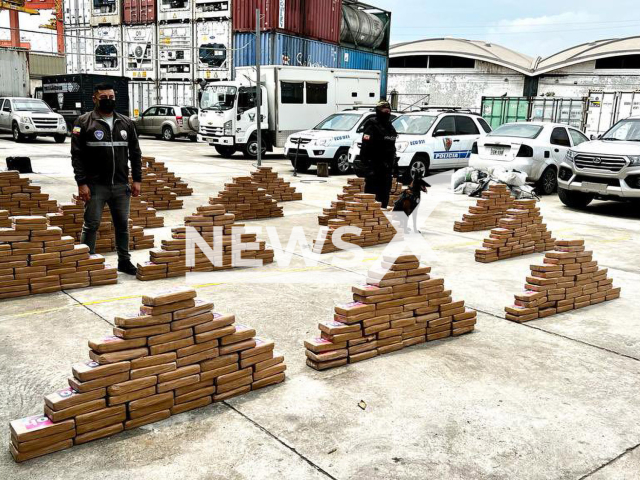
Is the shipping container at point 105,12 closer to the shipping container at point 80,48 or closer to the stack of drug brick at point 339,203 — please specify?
the shipping container at point 80,48

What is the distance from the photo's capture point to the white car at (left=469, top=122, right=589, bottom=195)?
13.8 metres

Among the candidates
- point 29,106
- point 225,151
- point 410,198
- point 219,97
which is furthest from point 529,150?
point 29,106

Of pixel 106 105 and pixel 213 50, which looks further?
pixel 213 50

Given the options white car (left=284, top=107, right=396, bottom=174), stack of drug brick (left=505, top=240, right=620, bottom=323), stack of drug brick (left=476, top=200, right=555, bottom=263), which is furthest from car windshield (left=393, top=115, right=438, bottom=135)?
stack of drug brick (left=505, top=240, right=620, bottom=323)

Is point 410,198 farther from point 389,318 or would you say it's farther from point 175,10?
point 175,10

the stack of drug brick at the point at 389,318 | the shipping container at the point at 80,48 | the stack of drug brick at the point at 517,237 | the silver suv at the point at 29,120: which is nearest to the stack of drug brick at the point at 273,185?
the stack of drug brick at the point at 517,237

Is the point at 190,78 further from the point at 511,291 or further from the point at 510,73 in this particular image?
the point at 511,291

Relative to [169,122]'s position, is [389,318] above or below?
below

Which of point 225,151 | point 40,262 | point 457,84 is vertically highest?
point 457,84

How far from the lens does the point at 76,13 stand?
117ft

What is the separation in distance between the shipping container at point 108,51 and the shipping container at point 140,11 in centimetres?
130

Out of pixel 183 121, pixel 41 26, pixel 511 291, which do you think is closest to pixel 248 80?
pixel 183 121

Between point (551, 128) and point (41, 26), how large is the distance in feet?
168

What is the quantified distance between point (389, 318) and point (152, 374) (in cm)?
196
